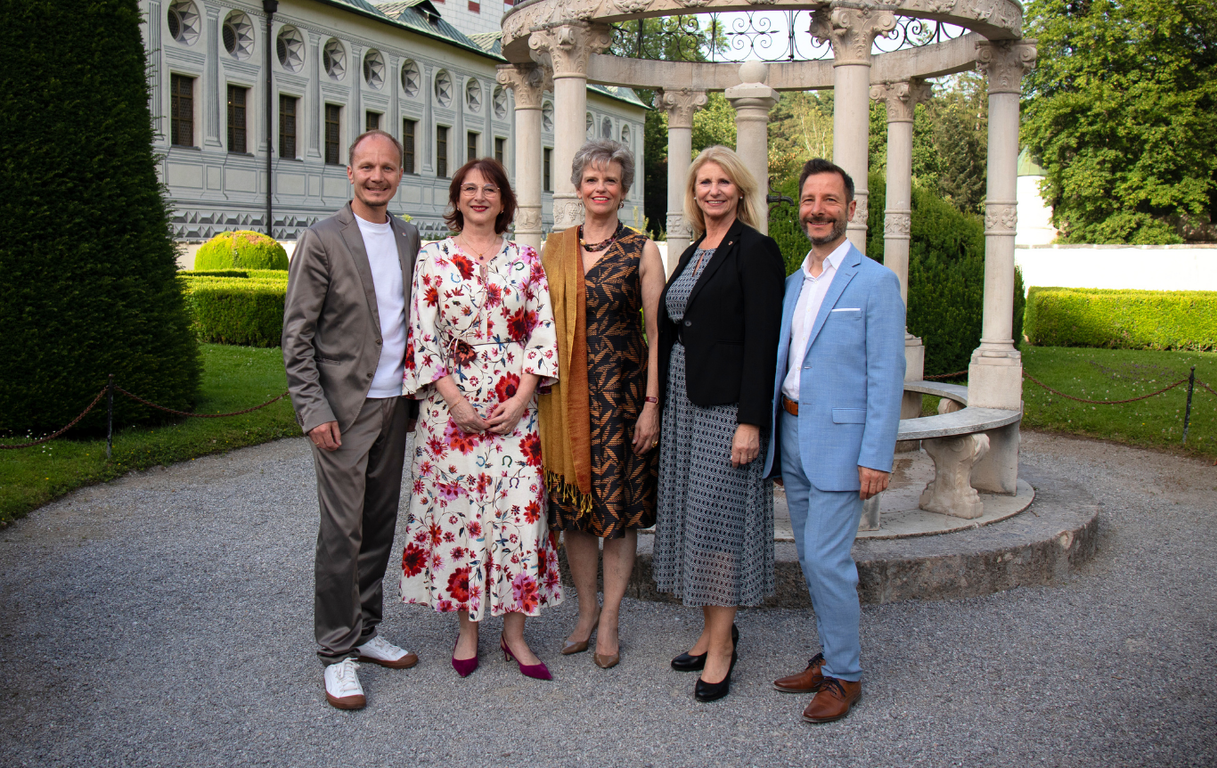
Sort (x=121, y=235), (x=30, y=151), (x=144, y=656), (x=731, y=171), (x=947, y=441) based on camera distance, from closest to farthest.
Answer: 1. (x=731, y=171)
2. (x=144, y=656)
3. (x=947, y=441)
4. (x=30, y=151)
5. (x=121, y=235)

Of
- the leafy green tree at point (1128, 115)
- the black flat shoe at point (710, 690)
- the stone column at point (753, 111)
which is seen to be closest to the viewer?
the black flat shoe at point (710, 690)

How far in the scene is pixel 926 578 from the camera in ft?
16.3

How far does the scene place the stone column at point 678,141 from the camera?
33.9 ft

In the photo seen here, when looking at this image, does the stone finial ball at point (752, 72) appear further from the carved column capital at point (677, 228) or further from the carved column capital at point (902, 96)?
the carved column capital at point (677, 228)

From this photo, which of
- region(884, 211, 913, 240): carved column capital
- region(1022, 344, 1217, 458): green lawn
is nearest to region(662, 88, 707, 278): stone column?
region(884, 211, 913, 240): carved column capital

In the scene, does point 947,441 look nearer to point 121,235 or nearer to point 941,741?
point 941,741

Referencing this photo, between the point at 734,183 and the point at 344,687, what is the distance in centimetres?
251

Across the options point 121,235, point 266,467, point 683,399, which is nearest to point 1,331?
point 121,235

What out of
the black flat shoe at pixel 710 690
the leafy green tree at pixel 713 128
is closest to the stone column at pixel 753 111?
the black flat shoe at pixel 710 690

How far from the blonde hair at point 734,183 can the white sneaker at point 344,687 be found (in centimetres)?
229

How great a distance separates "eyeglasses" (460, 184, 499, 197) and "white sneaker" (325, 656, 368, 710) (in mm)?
1960

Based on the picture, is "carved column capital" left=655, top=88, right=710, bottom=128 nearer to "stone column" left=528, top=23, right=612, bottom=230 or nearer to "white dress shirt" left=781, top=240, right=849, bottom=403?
"stone column" left=528, top=23, right=612, bottom=230

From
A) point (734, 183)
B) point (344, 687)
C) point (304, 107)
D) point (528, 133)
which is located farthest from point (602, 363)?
point (304, 107)

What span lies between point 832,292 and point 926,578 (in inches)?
83.2
